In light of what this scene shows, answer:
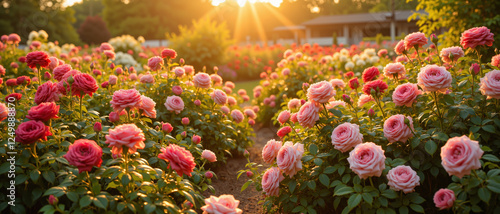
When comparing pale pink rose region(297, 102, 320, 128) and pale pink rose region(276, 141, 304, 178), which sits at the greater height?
pale pink rose region(297, 102, 320, 128)

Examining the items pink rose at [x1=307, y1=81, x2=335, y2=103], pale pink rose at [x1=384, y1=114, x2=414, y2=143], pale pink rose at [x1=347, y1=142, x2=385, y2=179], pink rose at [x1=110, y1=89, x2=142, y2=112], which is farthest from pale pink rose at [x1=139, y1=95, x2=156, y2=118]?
pale pink rose at [x1=384, y1=114, x2=414, y2=143]

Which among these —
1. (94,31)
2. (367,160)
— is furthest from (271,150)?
(94,31)

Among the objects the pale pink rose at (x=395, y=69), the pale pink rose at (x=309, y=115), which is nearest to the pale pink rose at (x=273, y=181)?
the pale pink rose at (x=309, y=115)

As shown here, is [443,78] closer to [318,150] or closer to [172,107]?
[318,150]

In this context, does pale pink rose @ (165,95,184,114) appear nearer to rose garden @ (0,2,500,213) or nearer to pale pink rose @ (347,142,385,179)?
rose garden @ (0,2,500,213)

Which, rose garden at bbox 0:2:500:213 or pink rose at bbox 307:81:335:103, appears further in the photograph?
pink rose at bbox 307:81:335:103

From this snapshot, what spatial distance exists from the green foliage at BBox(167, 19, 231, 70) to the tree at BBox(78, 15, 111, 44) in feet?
68.4

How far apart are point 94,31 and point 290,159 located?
31.9 m

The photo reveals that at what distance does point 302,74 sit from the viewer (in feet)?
20.4

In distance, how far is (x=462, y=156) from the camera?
5.59 ft

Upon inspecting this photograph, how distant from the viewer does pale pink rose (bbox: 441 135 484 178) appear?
1702 millimetres

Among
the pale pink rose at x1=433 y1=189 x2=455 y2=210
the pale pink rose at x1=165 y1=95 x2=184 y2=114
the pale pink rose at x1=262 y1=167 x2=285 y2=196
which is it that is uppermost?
the pale pink rose at x1=165 y1=95 x2=184 y2=114

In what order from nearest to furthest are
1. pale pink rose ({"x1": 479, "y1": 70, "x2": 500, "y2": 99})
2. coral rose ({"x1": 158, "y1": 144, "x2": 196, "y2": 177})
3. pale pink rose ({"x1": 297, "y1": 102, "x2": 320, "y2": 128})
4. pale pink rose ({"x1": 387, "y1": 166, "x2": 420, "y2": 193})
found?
1. coral rose ({"x1": 158, "y1": 144, "x2": 196, "y2": 177})
2. pale pink rose ({"x1": 387, "y1": 166, "x2": 420, "y2": 193})
3. pale pink rose ({"x1": 479, "y1": 70, "x2": 500, "y2": 99})
4. pale pink rose ({"x1": 297, "y1": 102, "x2": 320, "y2": 128})

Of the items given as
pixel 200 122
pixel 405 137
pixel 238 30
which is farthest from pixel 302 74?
pixel 238 30
